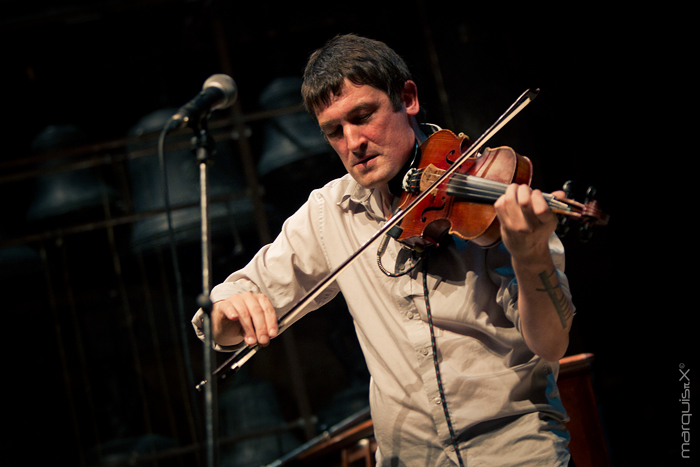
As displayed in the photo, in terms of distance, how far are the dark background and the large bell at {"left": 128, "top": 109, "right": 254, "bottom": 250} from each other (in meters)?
0.02

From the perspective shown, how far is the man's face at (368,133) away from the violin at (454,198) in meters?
0.06

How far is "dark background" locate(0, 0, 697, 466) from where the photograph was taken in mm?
2365

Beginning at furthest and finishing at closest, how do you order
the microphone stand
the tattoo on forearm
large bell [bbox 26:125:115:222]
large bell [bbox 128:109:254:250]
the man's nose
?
1. large bell [bbox 26:125:115:222]
2. large bell [bbox 128:109:254:250]
3. the man's nose
4. the tattoo on forearm
5. the microphone stand

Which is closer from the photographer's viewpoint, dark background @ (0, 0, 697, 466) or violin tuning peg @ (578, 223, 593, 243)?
violin tuning peg @ (578, 223, 593, 243)

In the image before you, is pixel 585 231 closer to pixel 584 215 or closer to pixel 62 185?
pixel 584 215

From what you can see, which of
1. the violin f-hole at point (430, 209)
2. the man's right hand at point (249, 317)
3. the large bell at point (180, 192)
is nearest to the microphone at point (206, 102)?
the man's right hand at point (249, 317)

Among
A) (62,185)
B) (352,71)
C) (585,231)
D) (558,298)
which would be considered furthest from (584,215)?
(62,185)

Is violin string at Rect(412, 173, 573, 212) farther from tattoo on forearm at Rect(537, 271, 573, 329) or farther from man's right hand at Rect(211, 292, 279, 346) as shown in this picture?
man's right hand at Rect(211, 292, 279, 346)

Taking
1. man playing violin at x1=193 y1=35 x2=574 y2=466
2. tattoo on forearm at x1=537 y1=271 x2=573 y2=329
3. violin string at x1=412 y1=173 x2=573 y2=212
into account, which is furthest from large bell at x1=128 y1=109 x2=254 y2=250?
tattoo on forearm at x1=537 y1=271 x2=573 y2=329

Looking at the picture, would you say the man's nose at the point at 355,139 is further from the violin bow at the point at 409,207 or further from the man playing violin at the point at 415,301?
the violin bow at the point at 409,207

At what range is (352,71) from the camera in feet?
4.51

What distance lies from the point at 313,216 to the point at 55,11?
8.53 ft

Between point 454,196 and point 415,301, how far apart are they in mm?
273

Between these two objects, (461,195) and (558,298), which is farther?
(461,195)
